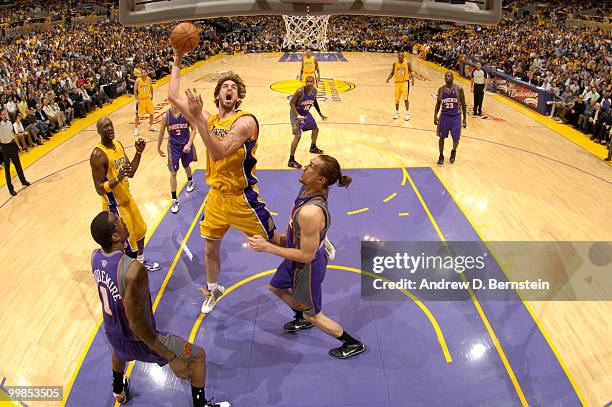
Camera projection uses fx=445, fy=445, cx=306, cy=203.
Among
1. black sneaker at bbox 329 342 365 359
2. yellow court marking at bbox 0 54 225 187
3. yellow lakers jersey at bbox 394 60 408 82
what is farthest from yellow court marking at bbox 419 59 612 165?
yellow court marking at bbox 0 54 225 187

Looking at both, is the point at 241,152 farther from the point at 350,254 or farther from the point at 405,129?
the point at 405,129

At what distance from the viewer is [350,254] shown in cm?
618

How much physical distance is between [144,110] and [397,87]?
6881 mm

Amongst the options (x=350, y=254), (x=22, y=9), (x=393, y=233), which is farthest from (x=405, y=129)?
(x=22, y=9)

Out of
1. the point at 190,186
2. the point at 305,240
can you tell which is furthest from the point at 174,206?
the point at 305,240

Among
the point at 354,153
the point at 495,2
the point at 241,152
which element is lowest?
the point at 354,153

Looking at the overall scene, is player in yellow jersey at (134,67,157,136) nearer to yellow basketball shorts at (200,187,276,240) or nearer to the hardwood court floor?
the hardwood court floor

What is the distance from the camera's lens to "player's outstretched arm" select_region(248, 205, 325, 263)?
3.48 m

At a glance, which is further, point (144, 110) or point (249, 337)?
point (144, 110)

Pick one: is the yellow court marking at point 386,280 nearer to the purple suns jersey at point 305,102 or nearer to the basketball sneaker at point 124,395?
the basketball sneaker at point 124,395

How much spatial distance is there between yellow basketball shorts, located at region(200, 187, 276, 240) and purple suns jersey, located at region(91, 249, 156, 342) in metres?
1.64

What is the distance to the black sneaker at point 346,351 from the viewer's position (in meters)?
4.45

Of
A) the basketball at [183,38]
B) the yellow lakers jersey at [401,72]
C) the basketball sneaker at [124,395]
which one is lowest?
the basketball sneaker at [124,395]

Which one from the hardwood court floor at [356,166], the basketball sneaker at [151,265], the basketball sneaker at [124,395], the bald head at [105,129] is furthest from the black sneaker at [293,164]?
the basketball sneaker at [124,395]
